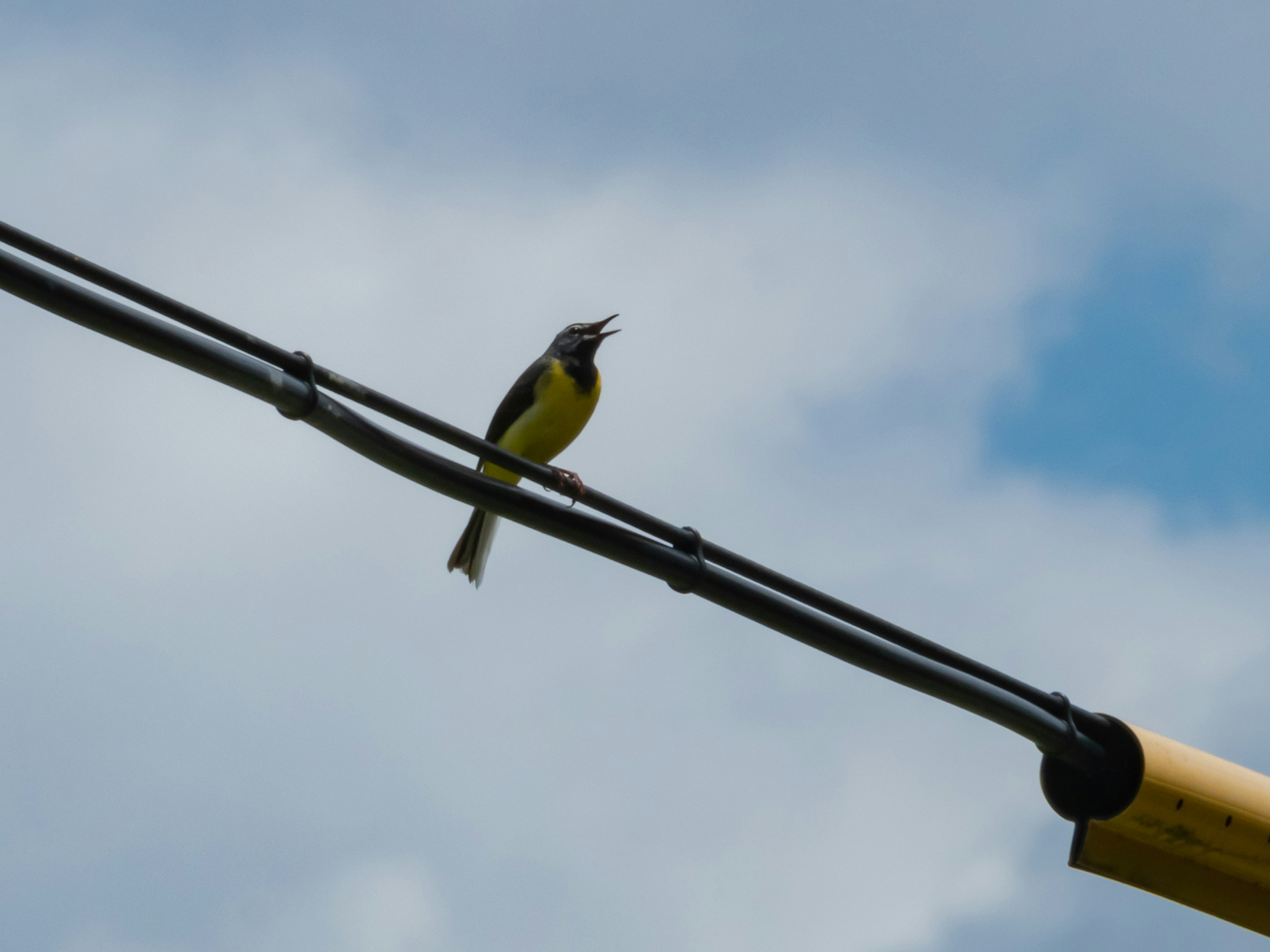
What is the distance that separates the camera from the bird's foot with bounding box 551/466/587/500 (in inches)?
140

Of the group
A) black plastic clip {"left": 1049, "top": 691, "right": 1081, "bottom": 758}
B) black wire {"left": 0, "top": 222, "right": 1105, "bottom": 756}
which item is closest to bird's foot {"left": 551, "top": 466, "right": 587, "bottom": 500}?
black wire {"left": 0, "top": 222, "right": 1105, "bottom": 756}

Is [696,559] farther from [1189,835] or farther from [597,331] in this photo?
[597,331]

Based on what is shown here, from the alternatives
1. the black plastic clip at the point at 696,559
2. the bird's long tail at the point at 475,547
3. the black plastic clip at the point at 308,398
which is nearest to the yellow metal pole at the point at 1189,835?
the black plastic clip at the point at 696,559

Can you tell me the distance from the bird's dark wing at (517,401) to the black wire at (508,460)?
14.9 ft

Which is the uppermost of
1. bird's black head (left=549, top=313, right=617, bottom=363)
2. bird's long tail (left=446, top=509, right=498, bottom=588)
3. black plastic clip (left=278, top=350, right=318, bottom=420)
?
bird's black head (left=549, top=313, right=617, bottom=363)

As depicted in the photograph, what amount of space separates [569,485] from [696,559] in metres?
1.44

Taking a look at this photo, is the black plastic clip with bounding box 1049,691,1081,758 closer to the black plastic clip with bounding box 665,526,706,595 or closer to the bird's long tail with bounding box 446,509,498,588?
the black plastic clip with bounding box 665,526,706,595

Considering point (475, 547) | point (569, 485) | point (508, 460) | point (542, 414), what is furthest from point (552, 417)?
point (508, 460)

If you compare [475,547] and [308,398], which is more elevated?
[475,547]

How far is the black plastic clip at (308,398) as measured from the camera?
3182 mm

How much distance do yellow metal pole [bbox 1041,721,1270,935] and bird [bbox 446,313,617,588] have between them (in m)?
4.89

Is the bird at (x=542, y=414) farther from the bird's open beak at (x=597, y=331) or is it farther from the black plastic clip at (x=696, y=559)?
the black plastic clip at (x=696, y=559)

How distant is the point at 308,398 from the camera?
10.4 feet

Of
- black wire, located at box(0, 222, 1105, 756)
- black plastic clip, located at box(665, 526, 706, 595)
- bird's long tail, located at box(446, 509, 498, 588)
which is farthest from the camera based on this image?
bird's long tail, located at box(446, 509, 498, 588)
